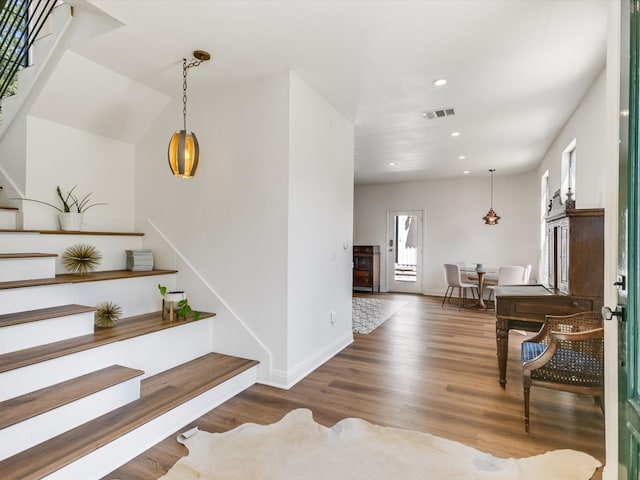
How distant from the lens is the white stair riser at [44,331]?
7.01ft

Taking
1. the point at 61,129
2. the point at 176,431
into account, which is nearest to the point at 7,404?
the point at 176,431

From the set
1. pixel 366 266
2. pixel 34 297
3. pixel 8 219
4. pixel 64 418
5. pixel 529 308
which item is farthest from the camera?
pixel 366 266

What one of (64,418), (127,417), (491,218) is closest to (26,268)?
(64,418)

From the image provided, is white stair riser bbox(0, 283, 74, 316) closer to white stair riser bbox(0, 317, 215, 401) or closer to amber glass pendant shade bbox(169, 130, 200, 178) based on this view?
white stair riser bbox(0, 317, 215, 401)

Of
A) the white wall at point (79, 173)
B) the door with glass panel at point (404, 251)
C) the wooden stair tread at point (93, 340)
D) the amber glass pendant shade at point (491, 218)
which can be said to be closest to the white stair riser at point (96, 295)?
the wooden stair tread at point (93, 340)

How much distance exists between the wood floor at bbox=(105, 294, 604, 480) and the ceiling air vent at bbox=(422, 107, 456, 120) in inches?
110

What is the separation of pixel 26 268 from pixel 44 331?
0.68 m

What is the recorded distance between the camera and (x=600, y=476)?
1902 mm

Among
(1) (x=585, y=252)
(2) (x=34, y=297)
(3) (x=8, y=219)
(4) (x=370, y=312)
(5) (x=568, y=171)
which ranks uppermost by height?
(5) (x=568, y=171)

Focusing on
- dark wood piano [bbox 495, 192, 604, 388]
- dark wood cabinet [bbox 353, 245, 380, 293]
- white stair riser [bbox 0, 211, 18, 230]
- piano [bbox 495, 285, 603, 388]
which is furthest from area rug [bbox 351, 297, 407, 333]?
white stair riser [bbox 0, 211, 18, 230]

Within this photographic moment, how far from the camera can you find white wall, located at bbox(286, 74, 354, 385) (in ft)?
10.2

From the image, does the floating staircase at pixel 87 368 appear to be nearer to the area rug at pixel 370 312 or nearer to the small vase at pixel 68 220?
the small vase at pixel 68 220

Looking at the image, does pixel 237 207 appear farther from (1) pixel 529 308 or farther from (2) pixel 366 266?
(2) pixel 366 266

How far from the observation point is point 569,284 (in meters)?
2.81
